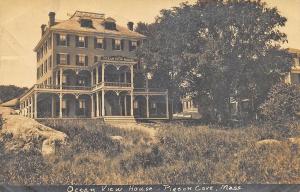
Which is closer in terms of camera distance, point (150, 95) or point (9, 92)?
point (9, 92)

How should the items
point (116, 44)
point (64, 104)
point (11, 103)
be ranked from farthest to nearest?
point (116, 44)
point (64, 104)
point (11, 103)

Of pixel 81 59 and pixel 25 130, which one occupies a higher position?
pixel 81 59

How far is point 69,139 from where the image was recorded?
8.98 meters

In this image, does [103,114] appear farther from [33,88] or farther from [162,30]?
[162,30]

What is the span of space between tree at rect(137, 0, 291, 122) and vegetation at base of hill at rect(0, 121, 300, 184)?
713mm

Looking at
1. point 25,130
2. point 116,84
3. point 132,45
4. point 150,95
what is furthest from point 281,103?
point 25,130

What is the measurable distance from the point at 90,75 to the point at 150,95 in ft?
4.43

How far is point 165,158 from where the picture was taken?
9219 millimetres

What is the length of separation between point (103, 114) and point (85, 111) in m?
0.41

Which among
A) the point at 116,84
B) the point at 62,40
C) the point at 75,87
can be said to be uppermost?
the point at 62,40

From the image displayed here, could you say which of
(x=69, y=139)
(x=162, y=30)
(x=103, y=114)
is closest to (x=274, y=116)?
(x=162, y=30)

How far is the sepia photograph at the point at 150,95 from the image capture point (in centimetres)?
876

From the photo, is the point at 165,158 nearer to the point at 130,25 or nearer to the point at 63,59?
the point at 130,25

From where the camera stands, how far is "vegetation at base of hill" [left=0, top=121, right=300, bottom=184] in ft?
27.8
